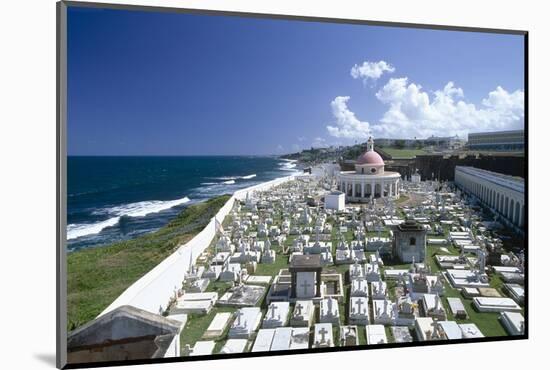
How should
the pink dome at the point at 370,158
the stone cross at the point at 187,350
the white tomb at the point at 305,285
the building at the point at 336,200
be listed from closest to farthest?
the stone cross at the point at 187,350, the white tomb at the point at 305,285, the pink dome at the point at 370,158, the building at the point at 336,200

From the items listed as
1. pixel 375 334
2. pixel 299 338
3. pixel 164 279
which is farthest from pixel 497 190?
pixel 164 279

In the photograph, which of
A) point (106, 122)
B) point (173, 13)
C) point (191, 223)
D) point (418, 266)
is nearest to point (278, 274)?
point (191, 223)

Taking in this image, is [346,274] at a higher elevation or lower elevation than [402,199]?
lower

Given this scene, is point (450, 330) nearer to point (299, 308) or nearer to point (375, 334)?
point (375, 334)

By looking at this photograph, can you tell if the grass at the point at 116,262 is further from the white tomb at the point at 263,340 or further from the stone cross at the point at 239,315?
the white tomb at the point at 263,340

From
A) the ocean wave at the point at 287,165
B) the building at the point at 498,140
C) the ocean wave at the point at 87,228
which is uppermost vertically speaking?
the building at the point at 498,140

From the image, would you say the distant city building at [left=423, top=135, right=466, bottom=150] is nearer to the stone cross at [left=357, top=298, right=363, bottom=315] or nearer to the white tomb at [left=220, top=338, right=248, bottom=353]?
the stone cross at [left=357, top=298, right=363, bottom=315]

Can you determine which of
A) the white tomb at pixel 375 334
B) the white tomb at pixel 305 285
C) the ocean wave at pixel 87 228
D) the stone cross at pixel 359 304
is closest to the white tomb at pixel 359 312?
the stone cross at pixel 359 304
